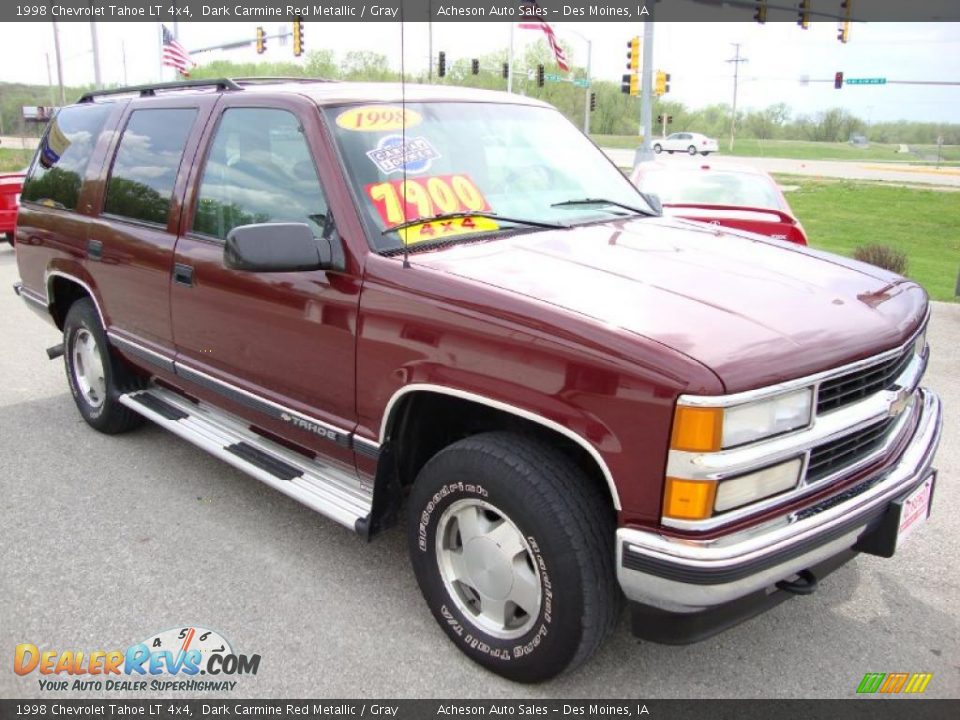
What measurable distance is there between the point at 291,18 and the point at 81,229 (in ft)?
76.6

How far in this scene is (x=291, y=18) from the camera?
25.6m

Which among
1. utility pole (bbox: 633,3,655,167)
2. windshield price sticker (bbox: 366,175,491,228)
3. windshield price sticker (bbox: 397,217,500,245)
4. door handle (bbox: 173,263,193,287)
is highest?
utility pole (bbox: 633,3,655,167)

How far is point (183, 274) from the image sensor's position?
3.85 m

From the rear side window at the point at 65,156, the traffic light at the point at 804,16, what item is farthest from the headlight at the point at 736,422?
the traffic light at the point at 804,16

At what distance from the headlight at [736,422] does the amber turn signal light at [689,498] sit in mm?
95

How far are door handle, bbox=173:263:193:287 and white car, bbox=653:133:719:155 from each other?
179ft

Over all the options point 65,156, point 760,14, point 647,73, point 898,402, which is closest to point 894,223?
point 760,14

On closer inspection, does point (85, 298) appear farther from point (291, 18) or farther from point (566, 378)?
point (291, 18)

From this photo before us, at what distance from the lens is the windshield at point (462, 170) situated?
313 centimetres

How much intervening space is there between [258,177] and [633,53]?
25.5 meters

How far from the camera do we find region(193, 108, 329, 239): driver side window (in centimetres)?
329

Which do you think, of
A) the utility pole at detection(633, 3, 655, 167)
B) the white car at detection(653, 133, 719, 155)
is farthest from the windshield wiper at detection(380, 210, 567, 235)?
the white car at detection(653, 133, 719, 155)

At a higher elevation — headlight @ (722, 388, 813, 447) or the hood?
the hood

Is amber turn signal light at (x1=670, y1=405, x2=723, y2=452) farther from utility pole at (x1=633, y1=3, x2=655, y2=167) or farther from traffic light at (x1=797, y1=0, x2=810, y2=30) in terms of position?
traffic light at (x1=797, y1=0, x2=810, y2=30)
